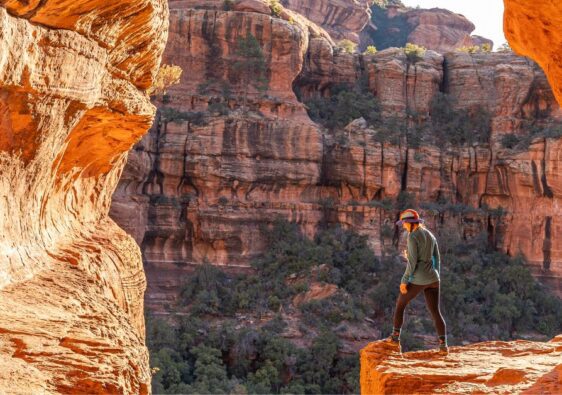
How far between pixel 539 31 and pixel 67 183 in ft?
15.8

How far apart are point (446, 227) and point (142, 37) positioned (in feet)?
76.6

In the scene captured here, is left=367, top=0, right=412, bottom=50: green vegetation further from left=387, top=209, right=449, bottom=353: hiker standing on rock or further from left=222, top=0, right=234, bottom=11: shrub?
left=387, top=209, right=449, bottom=353: hiker standing on rock

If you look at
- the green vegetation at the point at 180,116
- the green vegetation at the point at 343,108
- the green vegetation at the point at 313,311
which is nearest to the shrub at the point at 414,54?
the green vegetation at the point at 343,108

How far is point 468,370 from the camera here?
219 inches

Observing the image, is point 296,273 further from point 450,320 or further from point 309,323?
point 450,320

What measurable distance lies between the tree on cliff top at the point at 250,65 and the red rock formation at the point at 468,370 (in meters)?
22.2

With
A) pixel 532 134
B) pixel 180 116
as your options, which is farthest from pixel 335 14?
pixel 180 116

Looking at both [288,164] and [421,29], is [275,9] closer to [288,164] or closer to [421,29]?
[288,164]

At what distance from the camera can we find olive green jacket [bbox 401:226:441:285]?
19.4 ft

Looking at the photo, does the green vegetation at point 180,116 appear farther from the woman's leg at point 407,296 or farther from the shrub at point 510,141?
the woman's leg at point 407,296

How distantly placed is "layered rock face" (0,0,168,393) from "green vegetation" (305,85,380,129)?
72.5 feet

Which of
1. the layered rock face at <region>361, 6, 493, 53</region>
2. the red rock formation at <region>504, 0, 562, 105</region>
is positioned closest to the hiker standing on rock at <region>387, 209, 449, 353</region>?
the red rock formation at <region>504, 0, 562, 105</region>

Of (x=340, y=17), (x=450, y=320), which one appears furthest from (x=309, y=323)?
(x=340, y=17)

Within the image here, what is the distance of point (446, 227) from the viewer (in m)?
28.0
